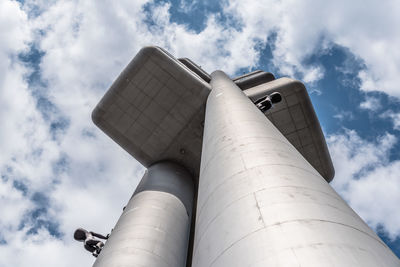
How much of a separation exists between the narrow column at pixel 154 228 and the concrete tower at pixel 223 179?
5 centimetres

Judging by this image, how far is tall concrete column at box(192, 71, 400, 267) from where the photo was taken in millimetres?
3057

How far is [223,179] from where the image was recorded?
548cm

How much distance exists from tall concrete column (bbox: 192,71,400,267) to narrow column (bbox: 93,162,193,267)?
6752 millimetres

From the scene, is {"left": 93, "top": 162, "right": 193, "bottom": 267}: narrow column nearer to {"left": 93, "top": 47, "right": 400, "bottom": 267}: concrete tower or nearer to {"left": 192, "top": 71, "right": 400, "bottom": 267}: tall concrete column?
{"left": 93, "top": 47, "right": 400, "bottom": 267}: concrete tower

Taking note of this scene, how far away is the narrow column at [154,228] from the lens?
11864mm

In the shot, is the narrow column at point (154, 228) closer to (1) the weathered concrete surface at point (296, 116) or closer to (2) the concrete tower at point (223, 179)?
(2) the concrete tower at point (223, 179)

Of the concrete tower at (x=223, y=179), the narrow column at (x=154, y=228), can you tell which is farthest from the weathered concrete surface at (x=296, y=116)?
the narrow column at (x=154, y=228)

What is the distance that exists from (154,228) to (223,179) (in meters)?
8.90

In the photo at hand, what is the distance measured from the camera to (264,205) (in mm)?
4051

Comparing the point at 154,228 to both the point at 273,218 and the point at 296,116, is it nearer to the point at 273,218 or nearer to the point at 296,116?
the point at 273,218

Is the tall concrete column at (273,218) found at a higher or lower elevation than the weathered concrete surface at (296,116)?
lower

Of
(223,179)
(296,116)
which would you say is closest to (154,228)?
(223,179)

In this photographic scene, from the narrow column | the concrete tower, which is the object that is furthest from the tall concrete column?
the narrow column

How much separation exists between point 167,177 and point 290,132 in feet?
27.8
